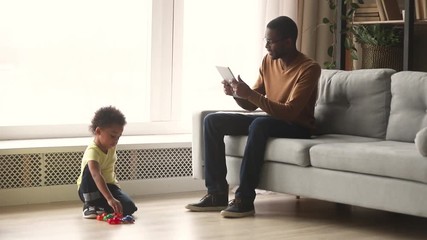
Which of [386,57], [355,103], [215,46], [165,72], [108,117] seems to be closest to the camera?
[108,117]

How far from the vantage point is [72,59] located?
5172 millimetres

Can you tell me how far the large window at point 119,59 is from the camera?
4988 mm

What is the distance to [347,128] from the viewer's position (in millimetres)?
4617

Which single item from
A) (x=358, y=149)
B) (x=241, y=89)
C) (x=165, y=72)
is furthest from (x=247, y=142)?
(x=165, y=72)

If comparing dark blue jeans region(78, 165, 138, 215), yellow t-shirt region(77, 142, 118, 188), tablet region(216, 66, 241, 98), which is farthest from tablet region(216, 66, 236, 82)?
dark blue jeans region(78, 165, 138, 215)

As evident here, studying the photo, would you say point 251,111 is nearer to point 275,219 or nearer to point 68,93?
point 275,219

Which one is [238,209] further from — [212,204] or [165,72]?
[165,72]

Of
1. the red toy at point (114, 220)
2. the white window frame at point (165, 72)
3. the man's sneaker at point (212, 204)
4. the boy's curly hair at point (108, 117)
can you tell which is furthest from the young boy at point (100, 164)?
the white window frame at point (165, 72)

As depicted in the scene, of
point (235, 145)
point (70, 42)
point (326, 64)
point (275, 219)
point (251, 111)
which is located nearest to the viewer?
point (275, 219)

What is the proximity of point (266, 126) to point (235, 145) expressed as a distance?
0.29m

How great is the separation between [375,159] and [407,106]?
26.8 inches

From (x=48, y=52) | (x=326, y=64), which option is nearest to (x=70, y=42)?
(x=48, y=52)

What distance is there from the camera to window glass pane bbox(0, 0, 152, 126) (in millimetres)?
4961

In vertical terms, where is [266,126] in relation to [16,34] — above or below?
below
